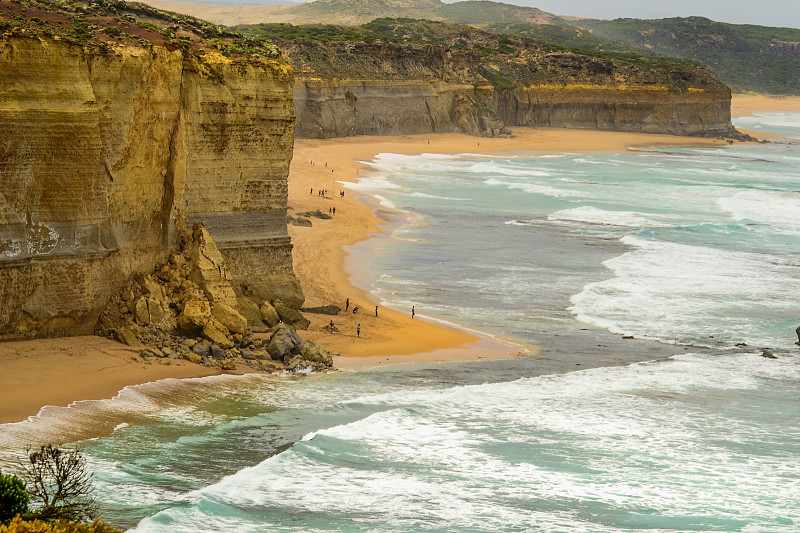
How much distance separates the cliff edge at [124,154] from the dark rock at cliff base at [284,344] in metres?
1.79

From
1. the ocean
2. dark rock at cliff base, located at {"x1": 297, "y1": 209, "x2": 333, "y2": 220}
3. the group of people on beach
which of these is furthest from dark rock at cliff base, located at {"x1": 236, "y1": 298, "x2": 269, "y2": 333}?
dark rock at cliff base, located at {"x1": 297, "y1": 209, "x2": 333, "y2": 220}

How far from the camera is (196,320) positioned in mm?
21453

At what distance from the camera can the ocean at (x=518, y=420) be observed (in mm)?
14961

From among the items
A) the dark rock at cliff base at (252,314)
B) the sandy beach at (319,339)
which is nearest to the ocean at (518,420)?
the sandy beach at (319,339)

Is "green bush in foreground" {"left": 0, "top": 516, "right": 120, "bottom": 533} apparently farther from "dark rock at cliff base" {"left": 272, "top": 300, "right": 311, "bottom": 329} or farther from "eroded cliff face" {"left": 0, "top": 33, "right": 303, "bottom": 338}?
"dark rock at cliff base" {"left": 272, "top": 300, "right": 311, "bottom": 329}

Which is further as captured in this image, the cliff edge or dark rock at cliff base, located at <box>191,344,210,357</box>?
dark rock at cliff base, located at <box>191,344,210,357</box>

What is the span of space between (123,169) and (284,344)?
486 centimetres

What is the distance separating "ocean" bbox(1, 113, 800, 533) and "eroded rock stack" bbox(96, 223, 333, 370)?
1028 millimetres

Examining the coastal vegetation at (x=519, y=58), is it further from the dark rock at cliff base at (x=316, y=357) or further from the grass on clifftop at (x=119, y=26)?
the dark rock at cliff base at (x=316, y=357)

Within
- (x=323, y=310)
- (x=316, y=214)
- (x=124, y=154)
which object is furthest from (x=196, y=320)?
(x=316, y=214)

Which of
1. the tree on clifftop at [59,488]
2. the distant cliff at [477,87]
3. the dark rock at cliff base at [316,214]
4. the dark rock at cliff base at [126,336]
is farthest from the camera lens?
the distant cliff at [477,87]

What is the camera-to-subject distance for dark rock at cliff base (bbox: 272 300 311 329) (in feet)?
78.6

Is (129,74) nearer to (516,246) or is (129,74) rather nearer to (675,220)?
(516,246)

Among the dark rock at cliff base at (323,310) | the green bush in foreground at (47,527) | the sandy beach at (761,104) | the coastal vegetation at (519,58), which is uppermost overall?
the coastal vegetation at (519,58)
